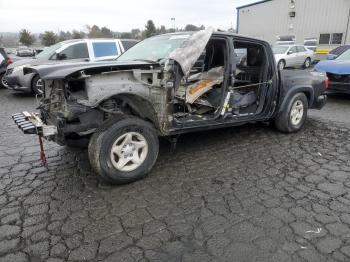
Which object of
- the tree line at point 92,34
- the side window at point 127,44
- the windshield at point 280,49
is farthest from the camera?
the tree line at point 92,34

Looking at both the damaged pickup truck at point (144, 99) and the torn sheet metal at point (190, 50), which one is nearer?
the damaged pickup truck at point (144, 99)

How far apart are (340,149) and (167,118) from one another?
2934 millimetres

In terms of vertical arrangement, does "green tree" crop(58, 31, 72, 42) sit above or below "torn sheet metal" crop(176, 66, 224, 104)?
above

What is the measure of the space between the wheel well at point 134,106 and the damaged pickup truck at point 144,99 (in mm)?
12

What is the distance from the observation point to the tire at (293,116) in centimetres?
564

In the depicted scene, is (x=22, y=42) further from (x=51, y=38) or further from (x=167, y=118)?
(x=167, y=118)

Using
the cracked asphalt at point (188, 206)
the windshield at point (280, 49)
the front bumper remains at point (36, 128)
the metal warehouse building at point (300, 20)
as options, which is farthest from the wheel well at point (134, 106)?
the metal warehouse building at point (300, 20)

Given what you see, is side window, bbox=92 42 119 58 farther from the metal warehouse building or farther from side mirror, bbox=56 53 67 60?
the metal warehouse building

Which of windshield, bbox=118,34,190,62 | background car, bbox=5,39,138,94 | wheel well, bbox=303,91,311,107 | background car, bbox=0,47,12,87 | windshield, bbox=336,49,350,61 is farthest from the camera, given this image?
background car, bbox=0,47,12,87

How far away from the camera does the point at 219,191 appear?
363 cm

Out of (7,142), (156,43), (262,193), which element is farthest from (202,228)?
(7,142)

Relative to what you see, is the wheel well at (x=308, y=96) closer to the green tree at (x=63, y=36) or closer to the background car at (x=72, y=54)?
the background car at (x=72, y=54)

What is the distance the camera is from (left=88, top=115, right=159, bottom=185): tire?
3.52m

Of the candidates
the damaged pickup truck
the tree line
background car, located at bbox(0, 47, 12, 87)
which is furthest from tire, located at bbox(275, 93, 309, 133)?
the tree line
